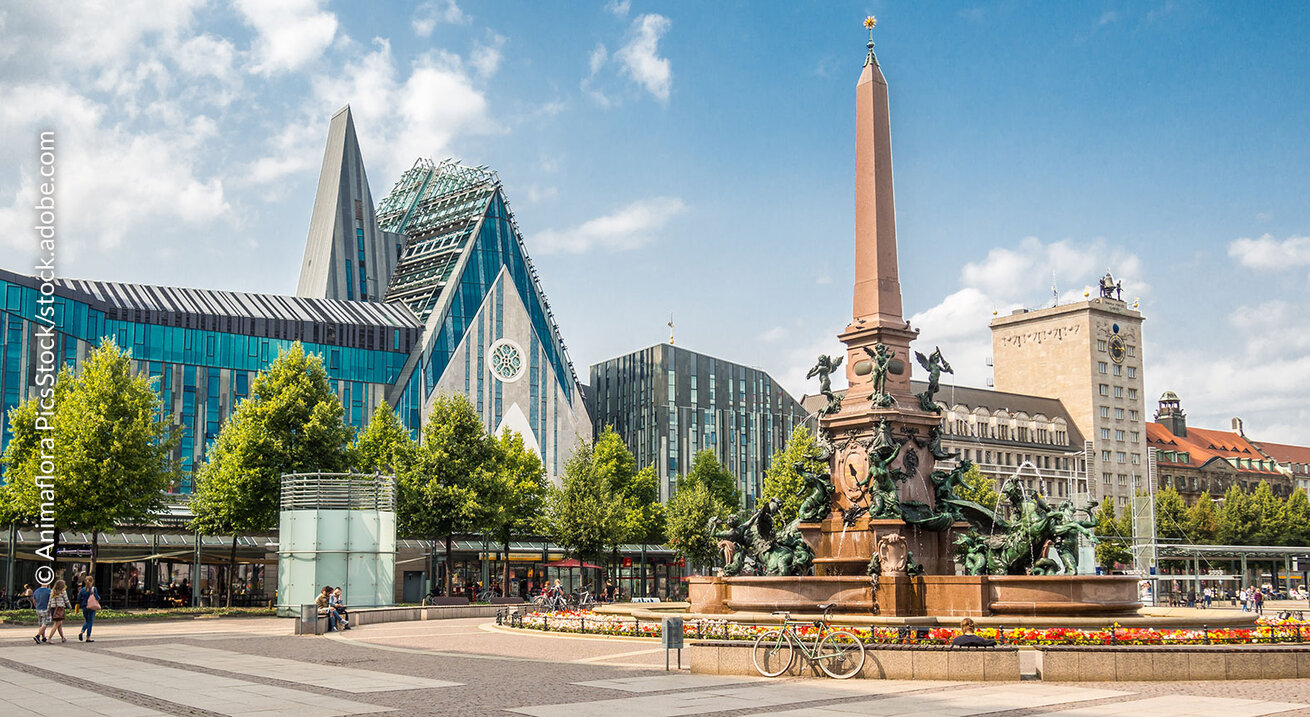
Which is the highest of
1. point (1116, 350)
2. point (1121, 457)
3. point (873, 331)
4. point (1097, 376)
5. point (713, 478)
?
point (1116, 350)

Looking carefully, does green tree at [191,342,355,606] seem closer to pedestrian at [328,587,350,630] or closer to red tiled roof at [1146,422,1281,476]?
pedestrian at [328,587,350,630]

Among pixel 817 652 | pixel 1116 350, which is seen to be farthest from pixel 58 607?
pixel 1116 350

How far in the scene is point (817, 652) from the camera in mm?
19484

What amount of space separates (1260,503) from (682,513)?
198 ft

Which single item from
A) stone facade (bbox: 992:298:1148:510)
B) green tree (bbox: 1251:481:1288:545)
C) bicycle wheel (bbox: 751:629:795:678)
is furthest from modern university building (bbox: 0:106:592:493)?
bicycle wheel (bbox: 751:629:795:678)

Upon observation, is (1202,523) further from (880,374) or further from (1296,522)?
(880,374)

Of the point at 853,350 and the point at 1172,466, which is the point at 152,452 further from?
the point at 1172,466

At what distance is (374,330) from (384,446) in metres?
35.7

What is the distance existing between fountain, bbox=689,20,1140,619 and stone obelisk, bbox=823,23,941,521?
0.04 meters

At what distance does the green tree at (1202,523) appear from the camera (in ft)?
327

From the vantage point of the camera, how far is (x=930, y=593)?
86.5 ft

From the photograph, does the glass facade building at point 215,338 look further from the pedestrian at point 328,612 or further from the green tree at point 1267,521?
the green tree at point 1267,521

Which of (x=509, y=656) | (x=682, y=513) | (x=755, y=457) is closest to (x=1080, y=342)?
(x=755, y=457)

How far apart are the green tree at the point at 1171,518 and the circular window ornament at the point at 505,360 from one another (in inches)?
2095
